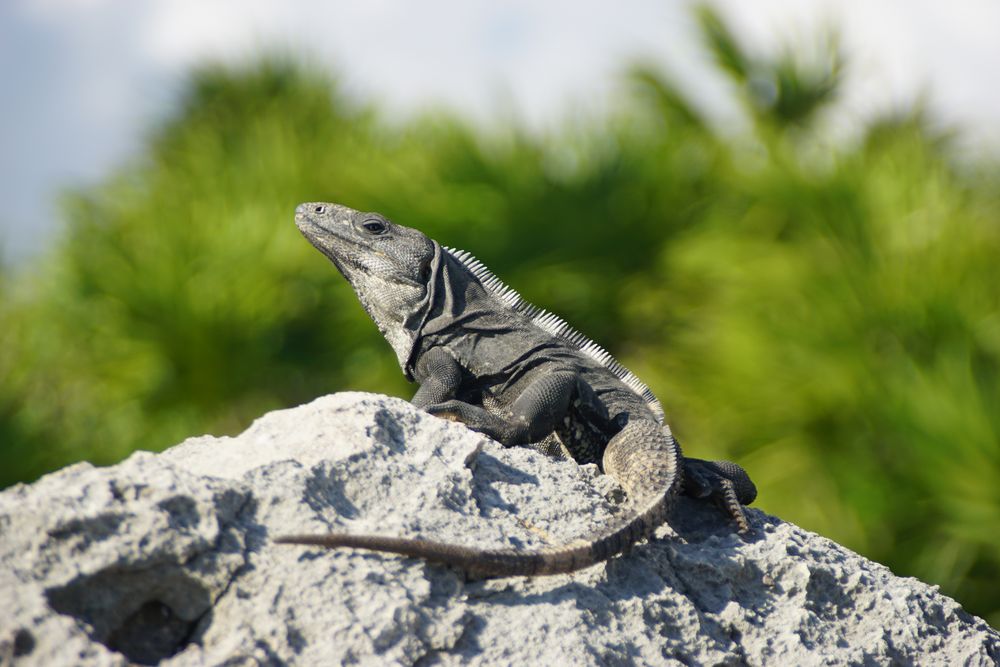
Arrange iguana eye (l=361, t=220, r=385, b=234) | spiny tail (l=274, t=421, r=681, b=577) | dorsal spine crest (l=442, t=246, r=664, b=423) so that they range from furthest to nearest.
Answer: iguana eye (l=361, t=220, r=385, b=234), dorsal spine crest (l=442, t=246, r=664, b=423), spiny tail (l=274, t=421, r=681, b=577)

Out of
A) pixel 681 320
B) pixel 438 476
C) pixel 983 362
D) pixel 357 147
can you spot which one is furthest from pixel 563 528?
pixel 357 147

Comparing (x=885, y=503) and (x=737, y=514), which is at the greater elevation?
(x=737, y=514)

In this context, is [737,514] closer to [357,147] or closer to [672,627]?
[672,627]

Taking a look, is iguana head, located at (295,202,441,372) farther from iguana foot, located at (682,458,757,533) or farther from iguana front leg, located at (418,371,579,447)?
iguana foot, located at (682,458,757,533)

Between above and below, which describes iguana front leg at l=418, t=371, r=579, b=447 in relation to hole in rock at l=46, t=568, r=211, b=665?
above

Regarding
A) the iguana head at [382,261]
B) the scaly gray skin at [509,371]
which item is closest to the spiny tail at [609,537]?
the scaly gray skin at [509,371]

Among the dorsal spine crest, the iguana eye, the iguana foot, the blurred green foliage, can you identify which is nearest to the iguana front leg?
the dorsal spine crest
